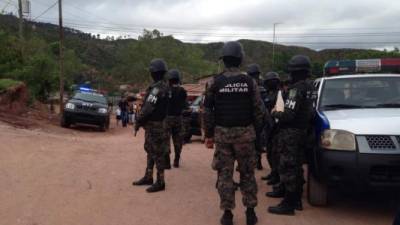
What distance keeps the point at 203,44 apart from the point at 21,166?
136m

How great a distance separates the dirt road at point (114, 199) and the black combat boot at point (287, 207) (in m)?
0.12

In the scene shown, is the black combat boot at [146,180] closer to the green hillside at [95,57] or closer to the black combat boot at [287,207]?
the black combat boot at [287,207]

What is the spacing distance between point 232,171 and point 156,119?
219 cm

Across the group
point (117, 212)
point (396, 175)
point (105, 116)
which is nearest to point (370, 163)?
point (396, 175)

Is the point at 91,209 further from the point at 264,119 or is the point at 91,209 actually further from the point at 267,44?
the point at 267,44

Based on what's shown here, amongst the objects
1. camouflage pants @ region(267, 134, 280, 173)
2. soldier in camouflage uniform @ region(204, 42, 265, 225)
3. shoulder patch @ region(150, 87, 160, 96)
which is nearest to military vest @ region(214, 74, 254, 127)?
soldier in camouflage uniform @ region(204, 42, 265, 225)

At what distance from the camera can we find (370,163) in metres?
5.44

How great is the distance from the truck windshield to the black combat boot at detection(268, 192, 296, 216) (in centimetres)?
136

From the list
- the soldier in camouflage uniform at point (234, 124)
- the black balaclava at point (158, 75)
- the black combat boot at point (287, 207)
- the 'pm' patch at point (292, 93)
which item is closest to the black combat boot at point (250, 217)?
the soldier in camouflage uniform at point (234, 124)

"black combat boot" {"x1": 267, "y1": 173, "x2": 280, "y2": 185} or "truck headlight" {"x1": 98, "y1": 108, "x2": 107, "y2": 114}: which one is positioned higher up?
"truck headlight" {"x1": 98, "y1": 108, "x2": 107, "y2": 114}

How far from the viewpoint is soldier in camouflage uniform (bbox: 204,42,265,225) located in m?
5.39

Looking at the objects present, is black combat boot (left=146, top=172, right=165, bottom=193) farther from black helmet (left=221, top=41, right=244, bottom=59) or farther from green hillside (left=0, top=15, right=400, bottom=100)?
green hillside (left=0, top=15, right=400, bottom=100)

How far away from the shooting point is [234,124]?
5406 millimetres

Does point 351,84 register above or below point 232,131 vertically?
above
